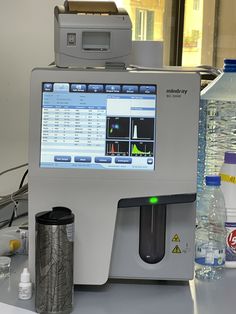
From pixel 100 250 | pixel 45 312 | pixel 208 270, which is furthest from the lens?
pixel 208 270

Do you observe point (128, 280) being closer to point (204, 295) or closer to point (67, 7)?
point (204, 295)

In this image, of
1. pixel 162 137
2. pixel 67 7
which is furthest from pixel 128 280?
pixel 67 7

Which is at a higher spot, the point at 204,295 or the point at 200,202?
the point at 200,202

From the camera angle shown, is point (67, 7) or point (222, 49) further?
point (222, 49)

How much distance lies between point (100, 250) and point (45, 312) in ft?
0.56

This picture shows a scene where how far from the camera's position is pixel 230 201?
4.14 ft

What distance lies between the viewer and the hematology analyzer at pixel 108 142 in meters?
1.10

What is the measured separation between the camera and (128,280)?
1.19 m

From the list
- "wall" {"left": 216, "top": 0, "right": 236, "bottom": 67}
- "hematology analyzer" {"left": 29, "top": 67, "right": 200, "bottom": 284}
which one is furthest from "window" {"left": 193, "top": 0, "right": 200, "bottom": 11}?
"hematology analyzer" {"left": 29, "top": 67, "right": 200, "bottom": 284}

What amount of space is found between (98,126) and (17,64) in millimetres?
861

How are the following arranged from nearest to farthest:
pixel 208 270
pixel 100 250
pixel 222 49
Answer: pixel 100 250, pixel 208 270, pixel 222 49

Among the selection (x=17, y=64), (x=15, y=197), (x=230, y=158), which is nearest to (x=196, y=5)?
(x=17, y=64)

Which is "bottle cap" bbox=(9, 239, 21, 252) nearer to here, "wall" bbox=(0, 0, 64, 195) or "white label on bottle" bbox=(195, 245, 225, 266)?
"white label on bottle" bbox=(195, 245, 225, 266)

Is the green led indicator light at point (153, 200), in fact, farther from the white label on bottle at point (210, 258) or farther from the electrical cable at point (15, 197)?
the electrical cable at point (15, 197)
